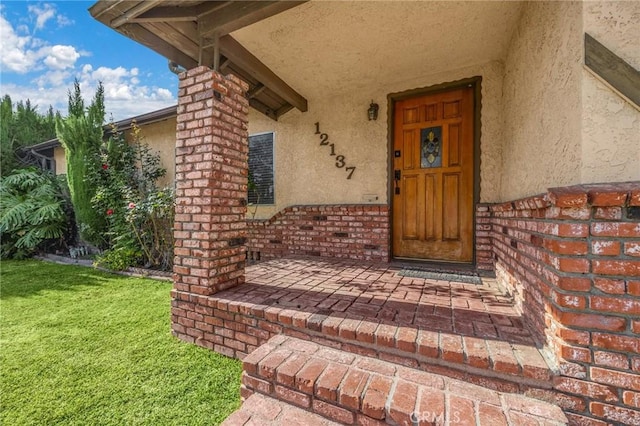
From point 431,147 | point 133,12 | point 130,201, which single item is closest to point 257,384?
point 133,12

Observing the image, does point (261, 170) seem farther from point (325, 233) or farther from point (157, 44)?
point (157, 44)

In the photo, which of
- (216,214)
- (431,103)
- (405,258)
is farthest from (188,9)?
(405,258)

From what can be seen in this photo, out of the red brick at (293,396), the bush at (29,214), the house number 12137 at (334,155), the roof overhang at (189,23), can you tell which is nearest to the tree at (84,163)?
the bush at (29,214)

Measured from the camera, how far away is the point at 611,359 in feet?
3.32

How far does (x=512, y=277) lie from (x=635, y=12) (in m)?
1.61

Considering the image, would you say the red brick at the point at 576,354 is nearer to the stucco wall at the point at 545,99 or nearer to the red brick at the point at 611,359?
the red brick at the point at 611,359

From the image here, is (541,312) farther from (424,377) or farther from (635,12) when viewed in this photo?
(635,12)

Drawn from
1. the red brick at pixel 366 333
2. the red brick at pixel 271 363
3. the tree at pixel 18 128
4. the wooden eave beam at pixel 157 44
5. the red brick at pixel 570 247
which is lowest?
the red brick at pixel 271 363

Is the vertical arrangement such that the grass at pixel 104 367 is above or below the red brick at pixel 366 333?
below

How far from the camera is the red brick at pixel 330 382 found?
3.84 ft

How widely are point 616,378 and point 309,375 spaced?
4.13 ft

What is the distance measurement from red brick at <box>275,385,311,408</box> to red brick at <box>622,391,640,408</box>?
4.20 feet

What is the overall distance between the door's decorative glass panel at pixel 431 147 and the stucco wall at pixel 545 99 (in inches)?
33.9

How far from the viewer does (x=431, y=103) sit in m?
3.27
